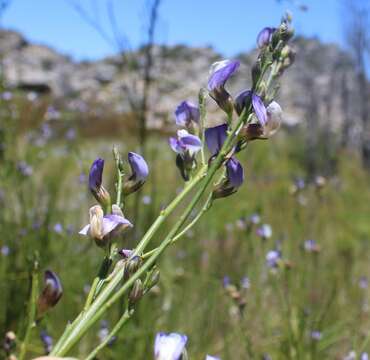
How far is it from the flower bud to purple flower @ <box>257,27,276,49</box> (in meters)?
0.35

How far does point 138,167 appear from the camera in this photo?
2.10 ft

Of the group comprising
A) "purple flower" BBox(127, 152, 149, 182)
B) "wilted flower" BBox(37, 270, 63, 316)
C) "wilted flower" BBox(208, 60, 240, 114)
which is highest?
"wilted flower" BBox(208, 60, 240, 114)

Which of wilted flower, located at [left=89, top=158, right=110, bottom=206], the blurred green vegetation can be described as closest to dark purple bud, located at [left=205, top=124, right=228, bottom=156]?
wilted flower, located at [left=89, top=158, right=110, bottom=206]

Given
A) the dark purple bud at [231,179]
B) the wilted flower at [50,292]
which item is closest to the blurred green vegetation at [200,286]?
the wilted flower at [50,292]

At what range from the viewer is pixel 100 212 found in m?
0.59

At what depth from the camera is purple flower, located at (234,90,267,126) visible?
1.98 ft

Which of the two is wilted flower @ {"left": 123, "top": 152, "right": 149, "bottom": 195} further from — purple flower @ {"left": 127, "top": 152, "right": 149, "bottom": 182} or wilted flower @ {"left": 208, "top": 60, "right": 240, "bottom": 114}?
wilted flower @ {"left": 208, "top": 60, "right": 240, "bottom": 114}

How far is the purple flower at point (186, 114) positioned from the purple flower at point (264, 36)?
116mm

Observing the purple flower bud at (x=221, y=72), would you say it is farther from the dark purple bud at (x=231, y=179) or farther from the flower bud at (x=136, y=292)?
the flower bud at (x=136, y=292)

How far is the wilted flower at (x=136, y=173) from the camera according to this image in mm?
637

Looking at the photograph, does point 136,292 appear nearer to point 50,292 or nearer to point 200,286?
point 50,292

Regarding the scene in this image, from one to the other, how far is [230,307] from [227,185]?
1.59 m

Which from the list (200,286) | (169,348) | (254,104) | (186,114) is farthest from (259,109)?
(200,286)

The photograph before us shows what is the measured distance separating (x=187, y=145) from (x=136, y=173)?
7 centimetres
